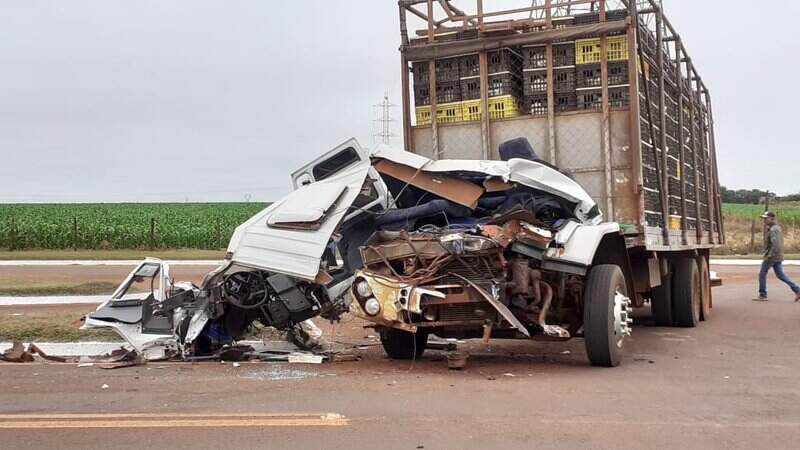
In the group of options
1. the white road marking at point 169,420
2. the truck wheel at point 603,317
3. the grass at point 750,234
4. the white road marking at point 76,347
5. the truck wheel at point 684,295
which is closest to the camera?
the white road marking at point 169,420

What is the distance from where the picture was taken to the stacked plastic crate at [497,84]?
9.56 metres

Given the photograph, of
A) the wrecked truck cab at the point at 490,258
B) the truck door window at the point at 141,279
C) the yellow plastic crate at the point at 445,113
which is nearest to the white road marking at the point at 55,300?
the truck door window at the point at 141,279

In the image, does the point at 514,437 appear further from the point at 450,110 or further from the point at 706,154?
the point at 706,154

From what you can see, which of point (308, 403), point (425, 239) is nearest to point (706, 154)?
point (425, 239)

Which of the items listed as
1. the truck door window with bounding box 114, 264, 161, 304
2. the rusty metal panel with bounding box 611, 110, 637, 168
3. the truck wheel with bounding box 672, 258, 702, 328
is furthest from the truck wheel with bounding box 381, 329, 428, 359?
the truck wheel with bounding box 672, 258, 702, 328

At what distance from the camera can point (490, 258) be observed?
7266mm

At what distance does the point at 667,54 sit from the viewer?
1166cm

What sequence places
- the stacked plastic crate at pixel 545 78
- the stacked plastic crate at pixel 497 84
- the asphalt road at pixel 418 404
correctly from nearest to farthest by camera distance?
the asphalt road at pixel 418 404
the stacked plastic crate at pixel 545 78
the stacked plastic crate at pixel 497 84

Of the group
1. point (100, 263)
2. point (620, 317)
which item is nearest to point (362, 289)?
point (620, 317)

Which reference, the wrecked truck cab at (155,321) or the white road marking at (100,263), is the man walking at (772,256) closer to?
the white road marking at (100,263)

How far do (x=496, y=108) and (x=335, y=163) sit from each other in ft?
7.51

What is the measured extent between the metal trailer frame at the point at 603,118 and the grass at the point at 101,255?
63.6 feet

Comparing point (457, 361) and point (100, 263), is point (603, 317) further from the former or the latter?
point (100, 263)

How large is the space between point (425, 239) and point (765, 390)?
319 cm
